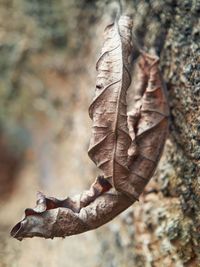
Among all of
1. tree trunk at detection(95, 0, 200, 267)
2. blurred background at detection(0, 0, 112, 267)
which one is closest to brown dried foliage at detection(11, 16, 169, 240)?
tree trunk at detection(95, 0, 200, 267)

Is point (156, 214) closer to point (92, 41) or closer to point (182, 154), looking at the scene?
point (182, 154)

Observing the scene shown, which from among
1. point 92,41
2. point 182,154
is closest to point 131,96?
point 182,154

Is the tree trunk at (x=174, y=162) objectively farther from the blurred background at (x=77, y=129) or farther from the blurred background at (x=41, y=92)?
the blurred background at (x=41, y=92)

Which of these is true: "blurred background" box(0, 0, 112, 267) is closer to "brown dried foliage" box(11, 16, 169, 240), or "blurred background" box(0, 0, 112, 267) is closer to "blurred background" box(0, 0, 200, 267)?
"blurred background" box(0, 0, 200, 267)

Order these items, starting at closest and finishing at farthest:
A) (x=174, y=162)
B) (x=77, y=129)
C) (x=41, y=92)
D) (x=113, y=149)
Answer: (x=113, y=149) < (x=174, y=162) < (x=77, y=129) < (x=41, y=92)

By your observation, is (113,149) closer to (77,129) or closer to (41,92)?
(77,129)

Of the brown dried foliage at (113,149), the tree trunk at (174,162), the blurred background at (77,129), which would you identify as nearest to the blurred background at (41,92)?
the blurred background at (77,129)

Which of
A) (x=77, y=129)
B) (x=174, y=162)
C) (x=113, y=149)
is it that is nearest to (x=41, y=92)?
(x=77, y=129)
